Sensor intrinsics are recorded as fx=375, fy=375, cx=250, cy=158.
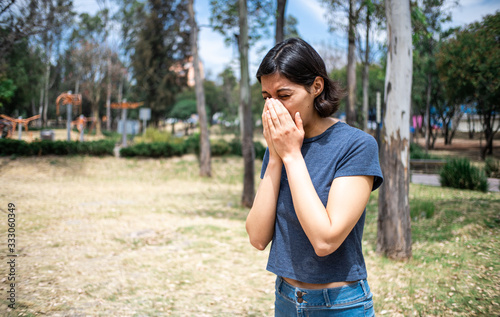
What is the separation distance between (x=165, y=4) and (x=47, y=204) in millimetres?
27120

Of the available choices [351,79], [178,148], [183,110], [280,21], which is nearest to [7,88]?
[280,21]

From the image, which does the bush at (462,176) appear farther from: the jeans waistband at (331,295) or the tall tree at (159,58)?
the tall tree at (159,58)

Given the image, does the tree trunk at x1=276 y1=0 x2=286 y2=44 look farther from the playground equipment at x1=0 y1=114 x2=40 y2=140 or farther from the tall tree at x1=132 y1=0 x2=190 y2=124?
the tall tree at x1=132 y1=0 x2=190 y2=124

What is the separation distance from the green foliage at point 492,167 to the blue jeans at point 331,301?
22.0ft

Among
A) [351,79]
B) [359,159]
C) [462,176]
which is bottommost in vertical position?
[462,176]

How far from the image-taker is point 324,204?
4.40ft

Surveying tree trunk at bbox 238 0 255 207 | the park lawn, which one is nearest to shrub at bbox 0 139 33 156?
the park lawn

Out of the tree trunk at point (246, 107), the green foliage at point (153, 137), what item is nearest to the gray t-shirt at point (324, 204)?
the tree trunk at point (246, 107)

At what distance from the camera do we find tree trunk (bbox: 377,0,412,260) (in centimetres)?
515

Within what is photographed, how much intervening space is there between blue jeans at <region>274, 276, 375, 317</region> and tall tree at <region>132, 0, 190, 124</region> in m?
31.7

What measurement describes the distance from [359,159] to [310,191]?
0.69 ft

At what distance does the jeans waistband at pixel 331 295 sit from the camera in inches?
52.9

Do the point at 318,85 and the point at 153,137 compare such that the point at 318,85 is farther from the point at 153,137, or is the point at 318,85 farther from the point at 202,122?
the point at 153,137

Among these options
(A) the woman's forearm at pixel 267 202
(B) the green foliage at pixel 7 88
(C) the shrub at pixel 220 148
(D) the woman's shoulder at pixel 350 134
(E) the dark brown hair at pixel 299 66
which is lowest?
(C) the shrub at pixel 220 148
